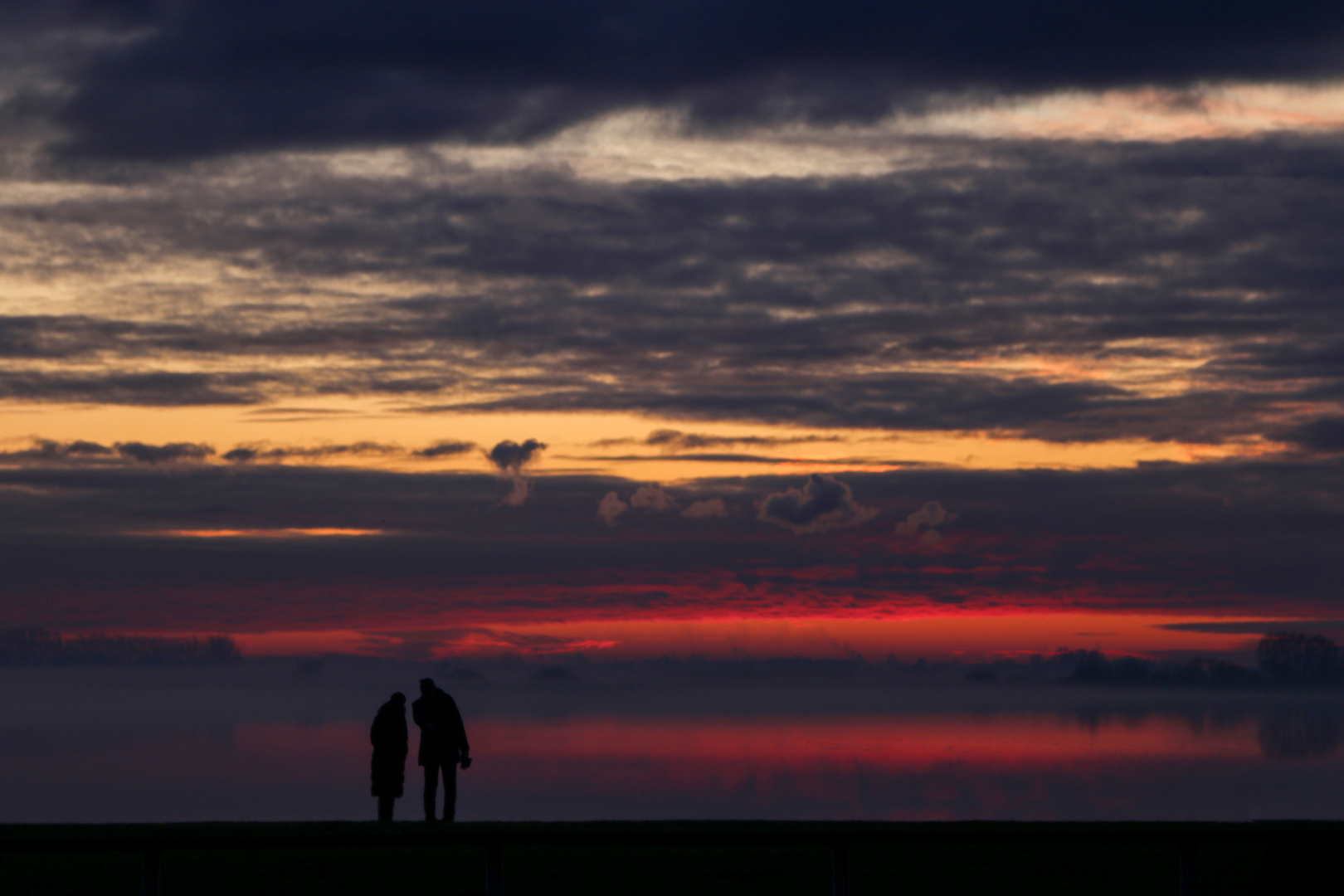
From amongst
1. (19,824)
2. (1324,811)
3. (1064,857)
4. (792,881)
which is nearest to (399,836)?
(792,881)

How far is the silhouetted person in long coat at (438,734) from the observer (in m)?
20.1

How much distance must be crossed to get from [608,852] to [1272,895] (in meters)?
11.9

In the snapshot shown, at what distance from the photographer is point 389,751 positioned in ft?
68.3

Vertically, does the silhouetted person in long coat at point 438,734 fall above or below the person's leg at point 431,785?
above

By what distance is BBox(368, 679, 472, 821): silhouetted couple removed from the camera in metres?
20.1

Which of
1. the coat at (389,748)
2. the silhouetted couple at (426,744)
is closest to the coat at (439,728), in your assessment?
the silhouetted couple at (426,744)

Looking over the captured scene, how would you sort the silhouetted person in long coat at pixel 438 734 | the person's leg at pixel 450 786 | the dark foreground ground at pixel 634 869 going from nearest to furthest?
the dark foreground ground at pixel 634 869 < the person's leg at pixel 450 786 < the silhouetted person in long coat at pixel 438 734

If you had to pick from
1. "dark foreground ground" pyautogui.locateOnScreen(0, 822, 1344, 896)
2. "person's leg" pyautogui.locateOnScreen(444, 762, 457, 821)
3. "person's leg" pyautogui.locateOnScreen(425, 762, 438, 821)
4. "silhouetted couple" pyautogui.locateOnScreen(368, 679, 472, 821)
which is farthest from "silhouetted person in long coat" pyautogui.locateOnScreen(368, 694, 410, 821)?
"dark foreground ground" pyautogui.locateOnScreen(0, 822, 1344, 896)

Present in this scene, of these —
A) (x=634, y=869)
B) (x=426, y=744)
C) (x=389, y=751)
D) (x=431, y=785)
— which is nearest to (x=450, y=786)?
(x=431, y=785)

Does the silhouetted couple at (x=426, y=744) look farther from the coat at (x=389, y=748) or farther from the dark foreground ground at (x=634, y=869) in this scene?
the dark foreground ground at (x=634, y=869)

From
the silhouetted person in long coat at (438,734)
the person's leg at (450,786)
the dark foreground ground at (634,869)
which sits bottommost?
the dark foreground ground at (634,869)

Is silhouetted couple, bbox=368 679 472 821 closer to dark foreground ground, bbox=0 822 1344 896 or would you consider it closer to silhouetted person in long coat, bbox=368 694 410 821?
silhouetted person in long coat, bbox=368 694 410 821

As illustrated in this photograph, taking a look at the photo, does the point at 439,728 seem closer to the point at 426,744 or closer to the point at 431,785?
the point at 426,744

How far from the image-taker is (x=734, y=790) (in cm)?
18150
